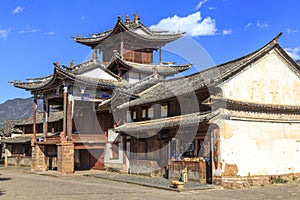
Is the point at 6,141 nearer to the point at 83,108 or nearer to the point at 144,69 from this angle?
the point at 83,108

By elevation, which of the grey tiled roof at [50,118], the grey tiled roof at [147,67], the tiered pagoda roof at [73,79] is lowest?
the grey tiled roof at [50,118]

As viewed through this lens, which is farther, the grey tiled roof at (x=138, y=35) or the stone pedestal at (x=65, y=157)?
the grey tiled roof at (x=138, y=35)

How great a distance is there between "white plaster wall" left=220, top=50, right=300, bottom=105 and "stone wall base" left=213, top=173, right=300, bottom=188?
4261 millimetres

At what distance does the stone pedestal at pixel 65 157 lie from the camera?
26.2m

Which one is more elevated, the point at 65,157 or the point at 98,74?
the point at 98,74

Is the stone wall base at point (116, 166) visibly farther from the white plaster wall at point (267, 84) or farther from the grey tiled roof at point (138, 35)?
the grey tiled roof at point (138, 35)

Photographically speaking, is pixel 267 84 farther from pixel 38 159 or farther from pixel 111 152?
pixel 38 159

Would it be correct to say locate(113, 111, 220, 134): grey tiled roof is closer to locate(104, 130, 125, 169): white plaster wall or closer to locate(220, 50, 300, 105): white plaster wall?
locate(104, 130, 125, 169): white plaster wall

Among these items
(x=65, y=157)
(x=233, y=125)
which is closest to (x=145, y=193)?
(x=233, y=125)

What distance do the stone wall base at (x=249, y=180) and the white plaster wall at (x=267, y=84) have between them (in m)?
4.26

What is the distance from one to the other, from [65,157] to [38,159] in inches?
213

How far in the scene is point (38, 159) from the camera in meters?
30.6

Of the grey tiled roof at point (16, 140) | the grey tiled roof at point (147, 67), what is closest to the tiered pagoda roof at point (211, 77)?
the grey tiled roof at point (147, 67)

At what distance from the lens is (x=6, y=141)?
41.2 meters
